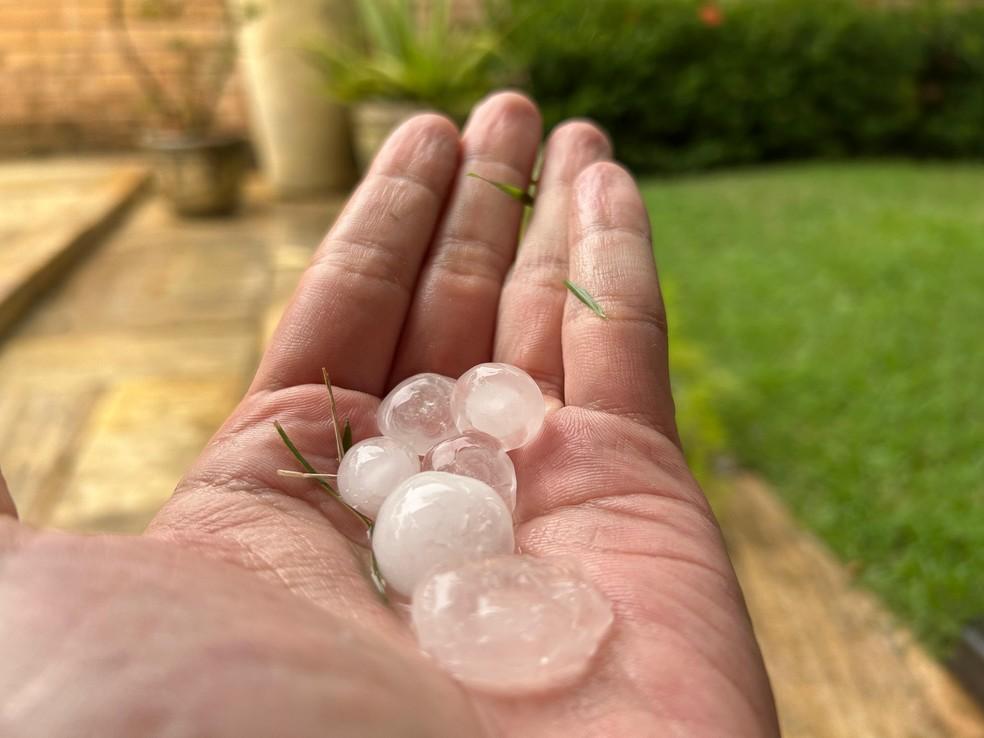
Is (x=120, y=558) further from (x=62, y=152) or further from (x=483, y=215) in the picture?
(x=62, y=152)

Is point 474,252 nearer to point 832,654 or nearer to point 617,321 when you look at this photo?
point 617,321

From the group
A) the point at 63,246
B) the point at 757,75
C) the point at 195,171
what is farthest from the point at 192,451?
the point at 757,75

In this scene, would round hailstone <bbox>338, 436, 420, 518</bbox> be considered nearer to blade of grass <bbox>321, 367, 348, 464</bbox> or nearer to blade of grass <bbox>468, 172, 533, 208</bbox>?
blade of grass <bbox>321, 367, 348, 464</bbox>

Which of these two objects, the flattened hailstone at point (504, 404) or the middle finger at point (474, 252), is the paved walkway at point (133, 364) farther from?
the flattened hailstone at point (504, 404)

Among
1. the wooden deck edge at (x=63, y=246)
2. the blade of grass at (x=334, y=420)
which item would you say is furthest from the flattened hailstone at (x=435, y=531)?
the wooden deck edge at (x=63, y=246)

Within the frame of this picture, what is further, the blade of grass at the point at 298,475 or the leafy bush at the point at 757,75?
the leafy bush at the point at 757,75

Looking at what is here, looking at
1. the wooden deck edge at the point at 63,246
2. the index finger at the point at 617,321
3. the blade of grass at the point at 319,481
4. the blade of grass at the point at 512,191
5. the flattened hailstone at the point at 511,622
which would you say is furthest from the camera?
the wooden deck edge at the point at 63,246

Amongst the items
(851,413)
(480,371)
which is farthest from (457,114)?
(480,371)

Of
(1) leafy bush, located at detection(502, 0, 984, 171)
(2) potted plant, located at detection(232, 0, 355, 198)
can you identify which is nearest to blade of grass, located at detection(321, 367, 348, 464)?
(2) potted plant, located at detection(232, 0, 355, 198)
